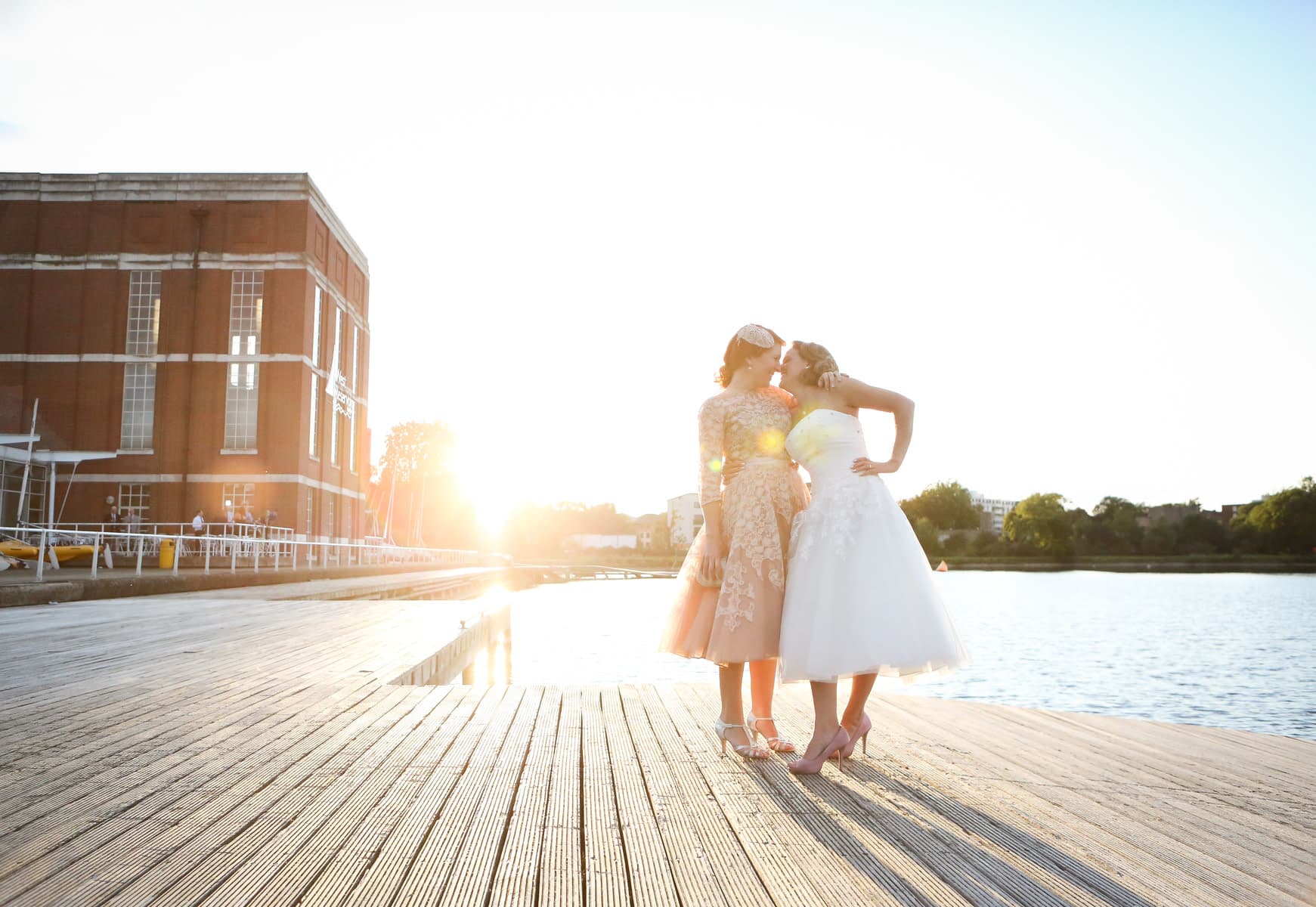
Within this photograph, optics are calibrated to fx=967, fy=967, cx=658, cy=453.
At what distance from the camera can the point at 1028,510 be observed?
103m

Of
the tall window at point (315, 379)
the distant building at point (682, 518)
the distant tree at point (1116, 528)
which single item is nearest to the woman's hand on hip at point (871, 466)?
the tall window at point (315, 379)

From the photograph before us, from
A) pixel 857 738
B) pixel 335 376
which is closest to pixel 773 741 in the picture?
pixel 857 738

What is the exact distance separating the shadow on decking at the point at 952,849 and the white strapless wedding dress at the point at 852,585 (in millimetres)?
447

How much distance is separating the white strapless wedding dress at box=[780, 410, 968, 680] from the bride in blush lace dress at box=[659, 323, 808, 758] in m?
0.12

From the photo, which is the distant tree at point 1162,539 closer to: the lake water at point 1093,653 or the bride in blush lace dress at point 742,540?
the lake water at point 1093,653

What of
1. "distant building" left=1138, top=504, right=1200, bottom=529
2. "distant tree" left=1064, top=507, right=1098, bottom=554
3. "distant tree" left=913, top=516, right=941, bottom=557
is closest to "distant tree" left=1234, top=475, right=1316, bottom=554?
"distant tree" left=1064, top=507, right=1098, bottom=554

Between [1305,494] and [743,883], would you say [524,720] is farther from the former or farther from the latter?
[1305,494]

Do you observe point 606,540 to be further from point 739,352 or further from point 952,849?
point 952,849

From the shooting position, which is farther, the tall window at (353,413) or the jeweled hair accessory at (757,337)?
the tall window at (353,413)

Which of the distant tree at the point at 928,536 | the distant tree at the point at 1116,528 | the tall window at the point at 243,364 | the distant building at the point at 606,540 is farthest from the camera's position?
the distant building at the point at 606,540

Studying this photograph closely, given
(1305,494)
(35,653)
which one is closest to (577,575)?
(1305,494)

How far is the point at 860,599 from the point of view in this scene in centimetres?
355
